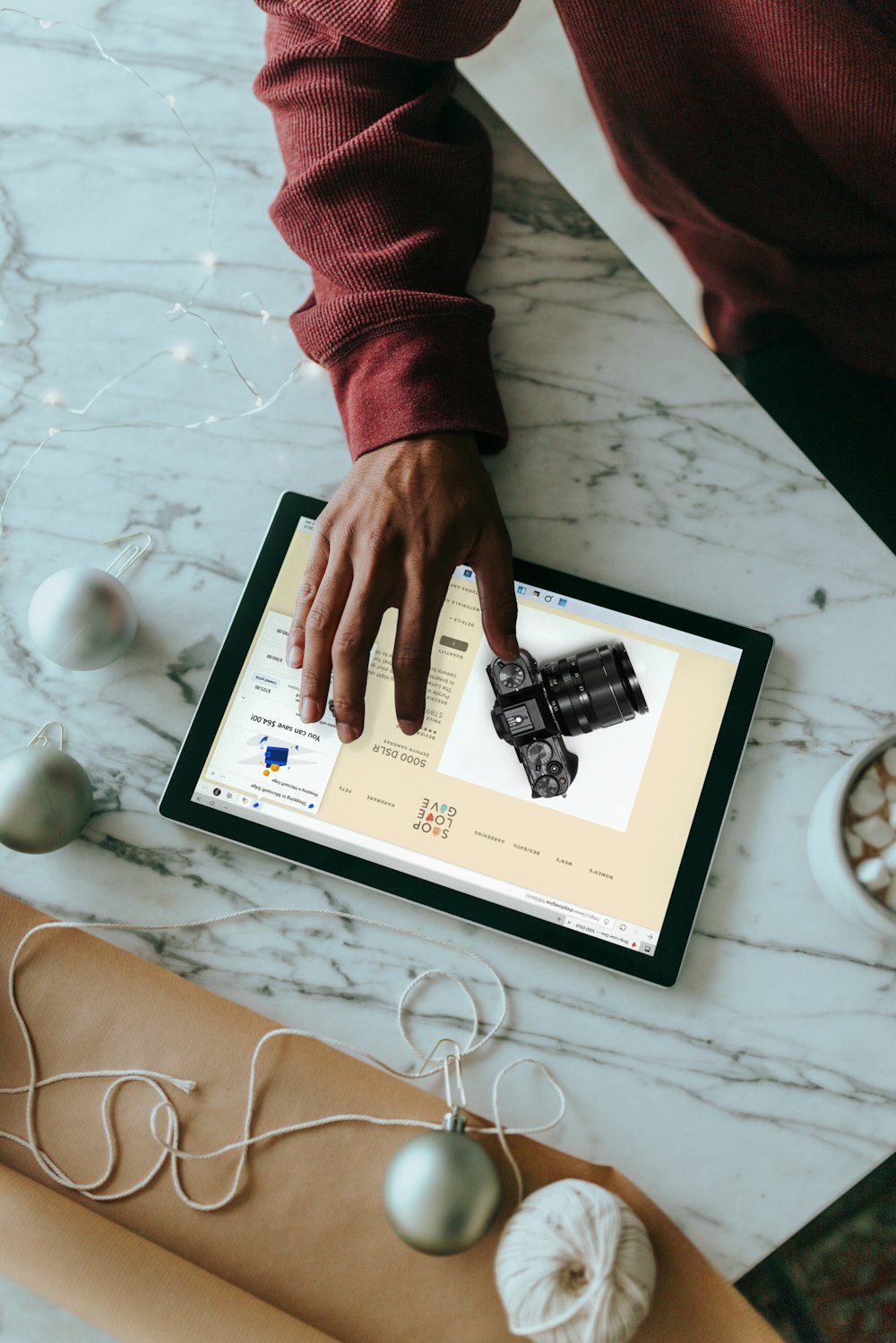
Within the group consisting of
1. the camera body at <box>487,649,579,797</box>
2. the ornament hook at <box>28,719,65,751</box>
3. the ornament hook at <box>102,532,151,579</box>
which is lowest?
the ornament hook at <box>28,719,65,751</box>

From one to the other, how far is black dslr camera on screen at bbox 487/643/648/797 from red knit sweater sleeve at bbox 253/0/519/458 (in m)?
0.17

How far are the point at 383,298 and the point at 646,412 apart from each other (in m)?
0.21

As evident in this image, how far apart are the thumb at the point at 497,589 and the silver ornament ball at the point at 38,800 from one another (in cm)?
29

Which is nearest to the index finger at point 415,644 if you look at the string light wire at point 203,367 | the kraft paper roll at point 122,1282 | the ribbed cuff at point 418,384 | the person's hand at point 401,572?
the person's hand at point 401,572

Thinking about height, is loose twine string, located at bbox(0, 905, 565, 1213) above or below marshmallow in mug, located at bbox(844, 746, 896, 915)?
below

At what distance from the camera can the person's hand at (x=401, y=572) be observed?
0.59m

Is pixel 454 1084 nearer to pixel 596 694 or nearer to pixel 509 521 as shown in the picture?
pixel 596 694

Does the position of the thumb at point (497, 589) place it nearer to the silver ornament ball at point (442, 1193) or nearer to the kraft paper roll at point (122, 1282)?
the silver ornament ball at point (442, 1193)

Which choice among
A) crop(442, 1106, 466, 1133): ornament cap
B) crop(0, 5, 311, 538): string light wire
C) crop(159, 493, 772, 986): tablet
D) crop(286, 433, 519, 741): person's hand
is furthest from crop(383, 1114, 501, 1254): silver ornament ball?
crop(0, 5, 311, 538): string light wire

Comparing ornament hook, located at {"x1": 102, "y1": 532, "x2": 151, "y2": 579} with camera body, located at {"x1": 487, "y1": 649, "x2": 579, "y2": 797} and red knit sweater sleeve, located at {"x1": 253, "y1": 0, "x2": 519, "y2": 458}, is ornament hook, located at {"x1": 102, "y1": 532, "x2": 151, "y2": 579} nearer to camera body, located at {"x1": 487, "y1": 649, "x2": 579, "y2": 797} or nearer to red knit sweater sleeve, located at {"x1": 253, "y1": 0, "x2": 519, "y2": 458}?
red knit sweater sleeve, located at {"x1": 253, "y1": 0, "x2": 519, "y2": 458}

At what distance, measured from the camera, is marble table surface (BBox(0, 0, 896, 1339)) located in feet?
1.92

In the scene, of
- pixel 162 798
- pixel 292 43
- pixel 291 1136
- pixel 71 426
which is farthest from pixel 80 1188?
pixel 292 43

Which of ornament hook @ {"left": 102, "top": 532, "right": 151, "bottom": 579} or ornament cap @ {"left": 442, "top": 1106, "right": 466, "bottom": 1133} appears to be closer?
ornament cap @ {"left": 442, "top": 1106, "right": 466, "bottom": 1133}

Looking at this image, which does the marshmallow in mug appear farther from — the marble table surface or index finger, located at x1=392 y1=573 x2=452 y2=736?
index finger, located at x1=392 y1=573 x2=452 y2=736
